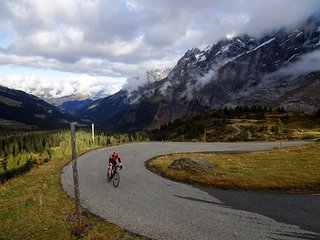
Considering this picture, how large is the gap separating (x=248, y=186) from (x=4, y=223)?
17227 millimetres

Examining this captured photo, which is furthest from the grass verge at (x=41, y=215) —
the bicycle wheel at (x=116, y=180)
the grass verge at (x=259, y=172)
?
the grass verge at (x=259, y=172)

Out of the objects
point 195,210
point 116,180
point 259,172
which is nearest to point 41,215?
point 116,180

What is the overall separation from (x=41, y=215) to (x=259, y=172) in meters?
19.3

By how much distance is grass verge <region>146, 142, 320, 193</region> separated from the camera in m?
27.1

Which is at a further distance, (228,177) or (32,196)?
(228,177)

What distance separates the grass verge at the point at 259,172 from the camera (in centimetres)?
2712

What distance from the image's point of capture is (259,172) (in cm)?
3241

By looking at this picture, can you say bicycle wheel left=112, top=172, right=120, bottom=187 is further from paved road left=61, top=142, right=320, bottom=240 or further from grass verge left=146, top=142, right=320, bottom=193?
grass verge left=146, top=142, right=320, bottom=193

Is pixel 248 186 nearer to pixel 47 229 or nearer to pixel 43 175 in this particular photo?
pixel 47 229

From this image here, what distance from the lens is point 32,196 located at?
27.1 metres

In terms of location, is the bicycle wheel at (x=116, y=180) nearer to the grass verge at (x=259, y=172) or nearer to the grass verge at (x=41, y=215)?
the grass verge at (x=41, y=215)

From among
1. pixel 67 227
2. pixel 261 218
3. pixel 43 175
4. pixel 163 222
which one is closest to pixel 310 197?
pixel 261 218

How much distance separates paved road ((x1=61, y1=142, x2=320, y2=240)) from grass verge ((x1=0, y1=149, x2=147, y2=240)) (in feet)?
3.00

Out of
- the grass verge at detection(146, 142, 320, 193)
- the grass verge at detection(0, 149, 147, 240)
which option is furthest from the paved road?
the grass verge at detection(146, 142, 320, 193)
